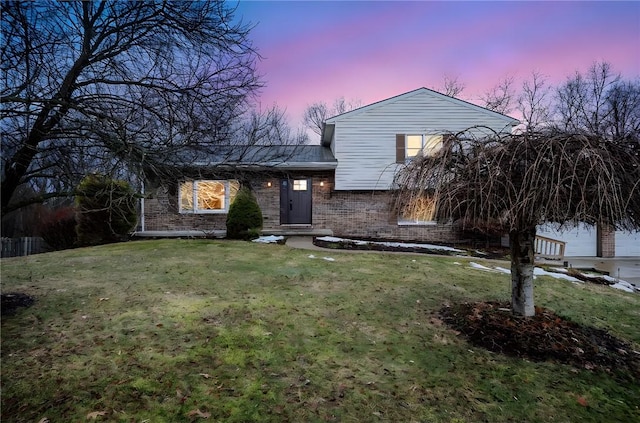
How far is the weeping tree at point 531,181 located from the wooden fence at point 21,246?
1556 cm

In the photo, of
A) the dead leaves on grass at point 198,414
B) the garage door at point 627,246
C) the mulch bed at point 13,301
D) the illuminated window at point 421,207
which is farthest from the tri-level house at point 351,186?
the dead leaves on grass at point 198,414

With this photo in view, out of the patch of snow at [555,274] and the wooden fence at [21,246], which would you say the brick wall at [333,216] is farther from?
the patch of snow at [555,274]

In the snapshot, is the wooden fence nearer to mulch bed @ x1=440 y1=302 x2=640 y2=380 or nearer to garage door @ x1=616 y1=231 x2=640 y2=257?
mulch bed @ x1=440 y1=302 x2=640 y2=380

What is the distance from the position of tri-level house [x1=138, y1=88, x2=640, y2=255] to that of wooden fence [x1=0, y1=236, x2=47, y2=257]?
13.2 feet

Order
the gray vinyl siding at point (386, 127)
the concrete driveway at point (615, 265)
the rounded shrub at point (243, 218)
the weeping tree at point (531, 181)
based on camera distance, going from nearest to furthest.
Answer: the weeping tree at point (531, 181) < the concrete driveway at point (615, 265) < the rounded shrub at point (243, 218) < the gray vinyl siding at point (386, 127)

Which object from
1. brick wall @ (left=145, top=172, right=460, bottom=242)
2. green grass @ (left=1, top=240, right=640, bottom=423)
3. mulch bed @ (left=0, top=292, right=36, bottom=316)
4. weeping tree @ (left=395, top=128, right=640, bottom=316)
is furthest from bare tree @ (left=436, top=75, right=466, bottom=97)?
mulch bed @ (left=0, top=292, right=36, bottom=316)

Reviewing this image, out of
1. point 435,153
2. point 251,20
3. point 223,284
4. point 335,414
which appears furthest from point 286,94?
point 335,414

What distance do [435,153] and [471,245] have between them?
1151cm

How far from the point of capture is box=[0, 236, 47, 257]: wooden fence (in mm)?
13180

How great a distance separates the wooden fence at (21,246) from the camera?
43.2 feet

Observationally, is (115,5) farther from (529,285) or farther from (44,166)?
(529,285)

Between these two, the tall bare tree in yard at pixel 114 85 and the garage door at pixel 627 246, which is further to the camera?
the garage door at pixel 627 246

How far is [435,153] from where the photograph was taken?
14.2ft

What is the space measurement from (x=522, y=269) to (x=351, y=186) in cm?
987
